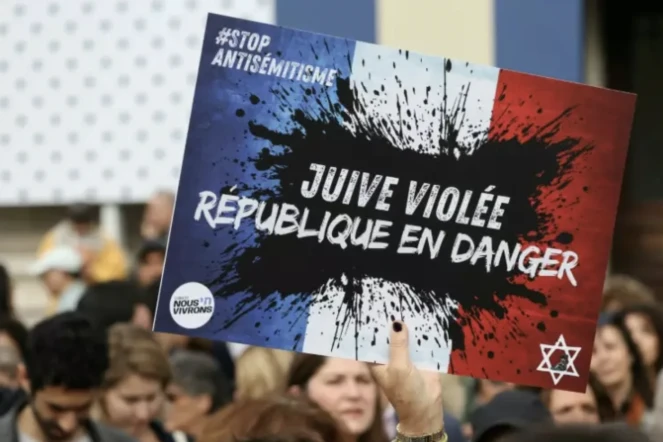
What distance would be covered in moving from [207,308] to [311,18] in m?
6.55

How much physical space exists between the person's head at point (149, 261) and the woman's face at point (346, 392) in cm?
306

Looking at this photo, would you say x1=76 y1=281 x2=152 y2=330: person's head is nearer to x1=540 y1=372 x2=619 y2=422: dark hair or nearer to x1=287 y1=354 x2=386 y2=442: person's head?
x1=287 y1=354 x2=386 y2=442: person's head

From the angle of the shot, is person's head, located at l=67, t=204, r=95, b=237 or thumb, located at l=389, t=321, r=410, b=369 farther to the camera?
person's head, located at l=67, t=204, r=95, b=237

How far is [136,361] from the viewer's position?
4.49 metres

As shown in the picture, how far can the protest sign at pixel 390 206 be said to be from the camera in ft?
8.69

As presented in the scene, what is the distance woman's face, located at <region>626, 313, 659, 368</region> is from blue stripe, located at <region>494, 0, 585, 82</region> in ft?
9.75

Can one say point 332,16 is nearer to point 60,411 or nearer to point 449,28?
point 449,28

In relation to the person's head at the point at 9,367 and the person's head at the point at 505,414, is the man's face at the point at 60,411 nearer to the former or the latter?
the person's head at the point at 9,367

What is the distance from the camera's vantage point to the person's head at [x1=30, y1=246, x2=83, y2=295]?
291 inches

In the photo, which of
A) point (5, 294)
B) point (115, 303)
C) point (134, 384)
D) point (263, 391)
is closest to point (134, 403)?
point (134, 384)

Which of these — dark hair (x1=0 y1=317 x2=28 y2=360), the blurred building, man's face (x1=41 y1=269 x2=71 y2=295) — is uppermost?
the blurred building

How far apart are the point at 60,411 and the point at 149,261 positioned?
3.61m

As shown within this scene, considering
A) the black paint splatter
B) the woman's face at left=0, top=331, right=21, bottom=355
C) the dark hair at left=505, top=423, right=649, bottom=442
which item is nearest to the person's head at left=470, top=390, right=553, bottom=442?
the black paint splatter

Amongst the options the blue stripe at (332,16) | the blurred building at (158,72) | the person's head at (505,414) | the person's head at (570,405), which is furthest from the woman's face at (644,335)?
the blue stripe at (332,16)
